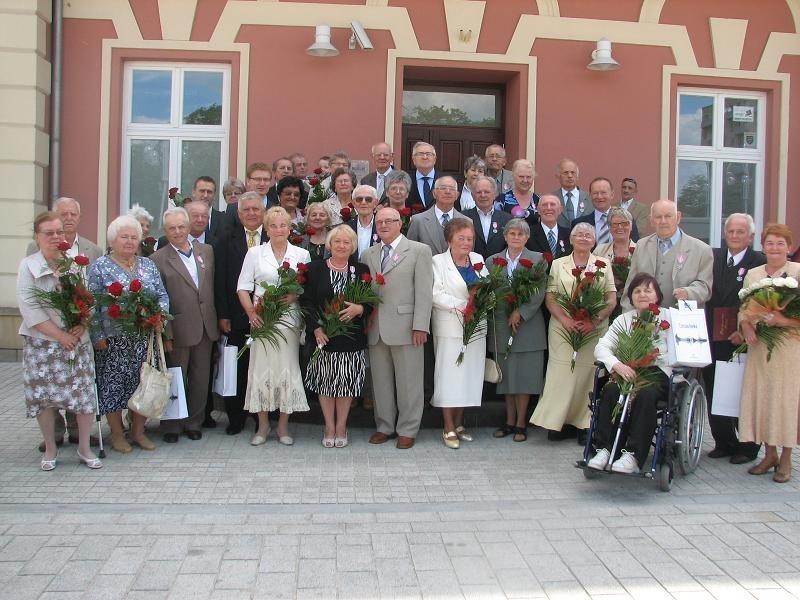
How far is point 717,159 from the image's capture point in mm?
10453

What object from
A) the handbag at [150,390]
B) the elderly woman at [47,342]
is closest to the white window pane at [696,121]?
the handbag at [150,390]

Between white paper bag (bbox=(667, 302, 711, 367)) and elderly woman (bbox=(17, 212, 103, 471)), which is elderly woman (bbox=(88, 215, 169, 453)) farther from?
white paper bag (bbox=(667, 302, 711, 367))

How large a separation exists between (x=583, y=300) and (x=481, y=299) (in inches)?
30.4

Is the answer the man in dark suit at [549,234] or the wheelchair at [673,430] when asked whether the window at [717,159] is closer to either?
the man in dark suit at [549,234]

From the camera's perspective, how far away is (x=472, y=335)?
6.22 m

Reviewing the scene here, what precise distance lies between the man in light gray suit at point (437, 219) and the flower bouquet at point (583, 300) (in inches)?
43.6

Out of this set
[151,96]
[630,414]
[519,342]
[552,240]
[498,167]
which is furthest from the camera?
[151,96]

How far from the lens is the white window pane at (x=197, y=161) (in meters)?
9.90

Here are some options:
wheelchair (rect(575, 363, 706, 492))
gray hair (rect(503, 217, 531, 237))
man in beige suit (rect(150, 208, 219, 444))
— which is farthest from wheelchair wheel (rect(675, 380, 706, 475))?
man in beige suit (rect(150, 208, 219, 444))

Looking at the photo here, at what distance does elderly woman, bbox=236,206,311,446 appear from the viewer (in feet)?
19.8

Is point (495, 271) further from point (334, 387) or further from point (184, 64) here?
point (184, 64)

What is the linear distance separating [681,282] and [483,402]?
77.5 inches

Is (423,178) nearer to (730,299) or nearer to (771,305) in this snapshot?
(730,299)

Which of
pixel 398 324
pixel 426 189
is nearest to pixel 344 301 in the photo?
pixel 398 324
